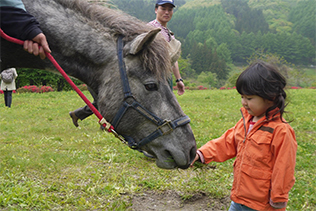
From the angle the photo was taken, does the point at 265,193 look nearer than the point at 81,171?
Yes

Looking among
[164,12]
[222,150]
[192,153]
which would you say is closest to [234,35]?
[164,12]

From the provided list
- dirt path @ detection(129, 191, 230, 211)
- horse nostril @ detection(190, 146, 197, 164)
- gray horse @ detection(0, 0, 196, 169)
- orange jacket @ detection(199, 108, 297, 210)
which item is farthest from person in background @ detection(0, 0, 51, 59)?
dirt path @ detection(129, 191, 230, 211)

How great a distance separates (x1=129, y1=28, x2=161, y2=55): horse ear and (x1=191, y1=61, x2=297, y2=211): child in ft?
2.90

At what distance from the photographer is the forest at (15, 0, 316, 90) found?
3410 inches

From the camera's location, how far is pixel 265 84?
2312mm

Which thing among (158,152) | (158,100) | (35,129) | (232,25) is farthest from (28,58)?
(232,25)

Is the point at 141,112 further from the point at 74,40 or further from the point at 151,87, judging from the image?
the point at 74,40

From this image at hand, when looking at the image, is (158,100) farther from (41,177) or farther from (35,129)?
(35,129)

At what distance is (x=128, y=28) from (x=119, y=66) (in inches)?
16.0

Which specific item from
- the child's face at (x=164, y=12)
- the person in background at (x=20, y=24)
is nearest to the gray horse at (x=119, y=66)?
the person in background at (x=20, y=24)

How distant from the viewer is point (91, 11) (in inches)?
104

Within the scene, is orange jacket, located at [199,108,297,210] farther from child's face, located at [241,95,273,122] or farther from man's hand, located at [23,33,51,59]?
man's hand, located at [23,33,51,59]

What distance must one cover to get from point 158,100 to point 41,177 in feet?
9.20

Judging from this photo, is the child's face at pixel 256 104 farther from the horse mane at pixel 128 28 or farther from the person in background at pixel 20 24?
the person in background at pixel 20 24
